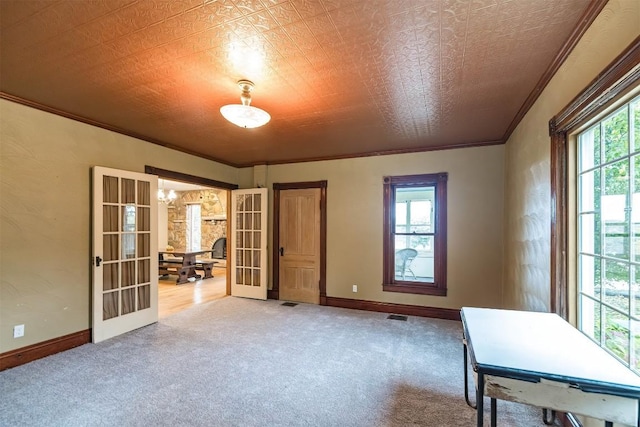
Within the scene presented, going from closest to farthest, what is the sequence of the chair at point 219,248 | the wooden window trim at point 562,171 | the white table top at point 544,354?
1. the white table top at point 544,354
2. the wooden window trim at point 562,171
3. the chair at point 219,248

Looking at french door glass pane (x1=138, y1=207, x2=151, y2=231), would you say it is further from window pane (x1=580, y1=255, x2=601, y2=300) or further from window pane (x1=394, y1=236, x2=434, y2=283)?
window pane (x1=580, y1=255, x2=601, y2=300)

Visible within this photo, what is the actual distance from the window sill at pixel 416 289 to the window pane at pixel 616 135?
305 cm

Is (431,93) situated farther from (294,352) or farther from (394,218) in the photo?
(294,352)

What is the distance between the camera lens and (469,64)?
2.13 meters

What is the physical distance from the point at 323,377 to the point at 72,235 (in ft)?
10.4

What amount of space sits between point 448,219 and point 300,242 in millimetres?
2554

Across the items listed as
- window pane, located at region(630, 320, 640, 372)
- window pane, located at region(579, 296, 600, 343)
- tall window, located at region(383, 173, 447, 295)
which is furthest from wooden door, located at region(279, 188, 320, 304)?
window pane, located at region(630, 320, 640, 372)

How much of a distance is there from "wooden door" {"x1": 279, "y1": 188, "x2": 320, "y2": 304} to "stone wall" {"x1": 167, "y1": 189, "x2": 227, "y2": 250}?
4.63 m

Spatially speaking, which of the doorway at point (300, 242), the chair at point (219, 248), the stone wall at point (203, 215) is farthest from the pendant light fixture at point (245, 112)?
the chair at point (219, 248)

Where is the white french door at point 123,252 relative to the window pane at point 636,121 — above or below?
below

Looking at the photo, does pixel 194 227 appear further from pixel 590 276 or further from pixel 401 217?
pixel 590 276

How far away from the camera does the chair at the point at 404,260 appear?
15.1 feet

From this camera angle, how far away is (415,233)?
4.55 metres

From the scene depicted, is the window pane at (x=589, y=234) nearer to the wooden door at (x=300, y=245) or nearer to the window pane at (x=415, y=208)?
the window pane at (x=415, y=208)
